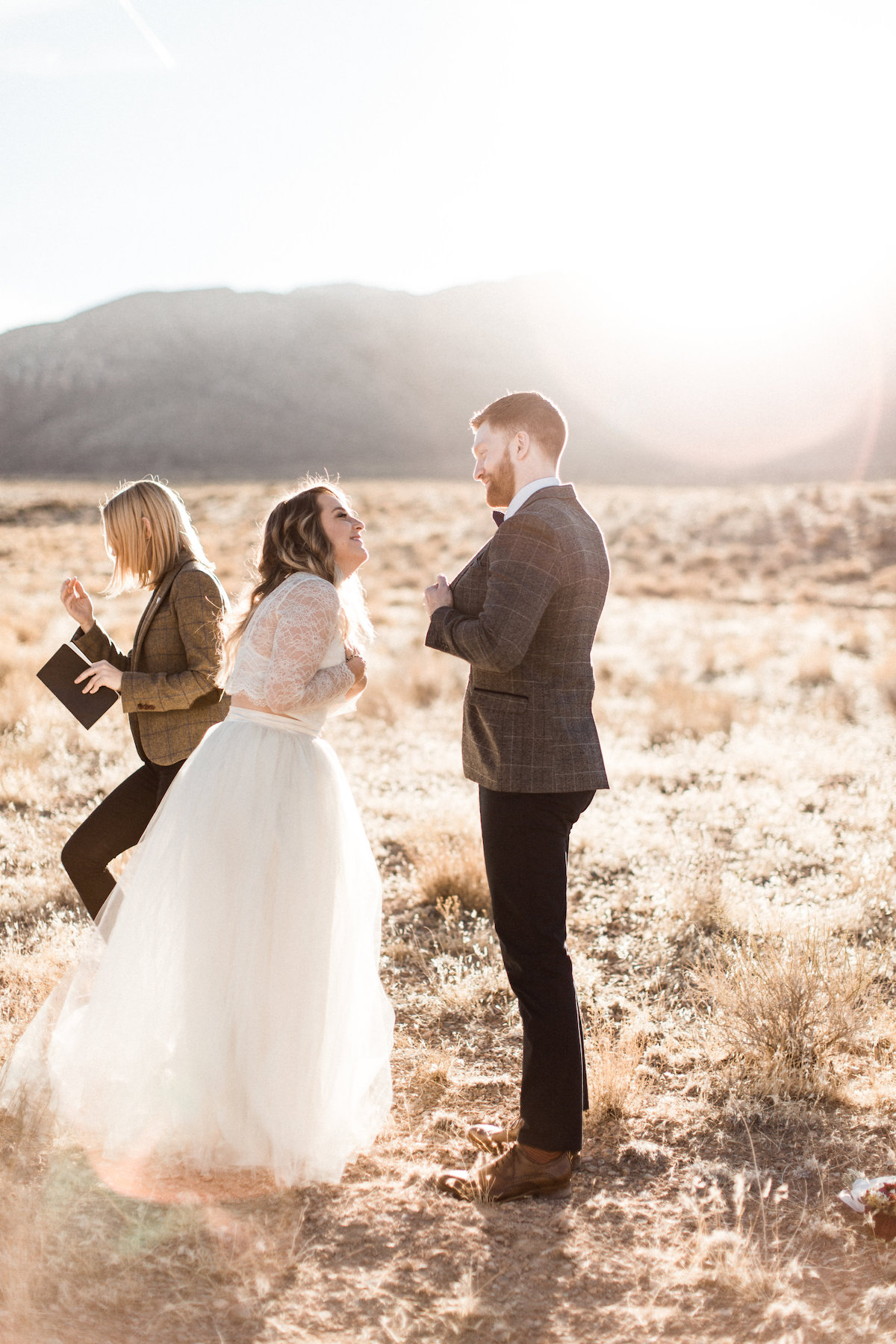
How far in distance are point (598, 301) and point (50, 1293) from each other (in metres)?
149

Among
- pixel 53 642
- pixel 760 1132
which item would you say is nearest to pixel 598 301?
pixel 53 642

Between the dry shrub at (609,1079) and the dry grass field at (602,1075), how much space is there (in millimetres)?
11

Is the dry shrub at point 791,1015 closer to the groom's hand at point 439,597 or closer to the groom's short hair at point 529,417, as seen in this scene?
the groom's hand at point 439,597

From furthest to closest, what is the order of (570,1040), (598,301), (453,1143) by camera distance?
(598,301) < (453,1143) < (570,1040)

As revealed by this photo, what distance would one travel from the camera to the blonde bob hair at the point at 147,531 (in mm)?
3496

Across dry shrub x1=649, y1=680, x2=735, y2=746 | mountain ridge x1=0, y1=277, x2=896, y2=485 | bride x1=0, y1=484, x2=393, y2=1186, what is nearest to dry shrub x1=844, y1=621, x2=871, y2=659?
dry shrub x1=649, y1=680, x2=735, y2=746

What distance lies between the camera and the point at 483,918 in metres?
5.07

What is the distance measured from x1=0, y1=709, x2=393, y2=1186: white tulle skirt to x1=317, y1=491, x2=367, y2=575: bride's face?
55 cm

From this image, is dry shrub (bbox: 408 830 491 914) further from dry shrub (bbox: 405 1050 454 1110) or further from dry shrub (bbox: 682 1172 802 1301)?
dry shrub (bbox: 682 1172 802 1301)

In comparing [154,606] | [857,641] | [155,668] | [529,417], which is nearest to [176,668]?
[155,668]

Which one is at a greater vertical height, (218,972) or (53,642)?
(53,642)

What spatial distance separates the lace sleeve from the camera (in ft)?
9.37

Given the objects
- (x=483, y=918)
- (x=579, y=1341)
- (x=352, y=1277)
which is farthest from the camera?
(x=483, y=918)

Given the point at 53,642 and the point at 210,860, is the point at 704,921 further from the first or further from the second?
the point at 53,642
